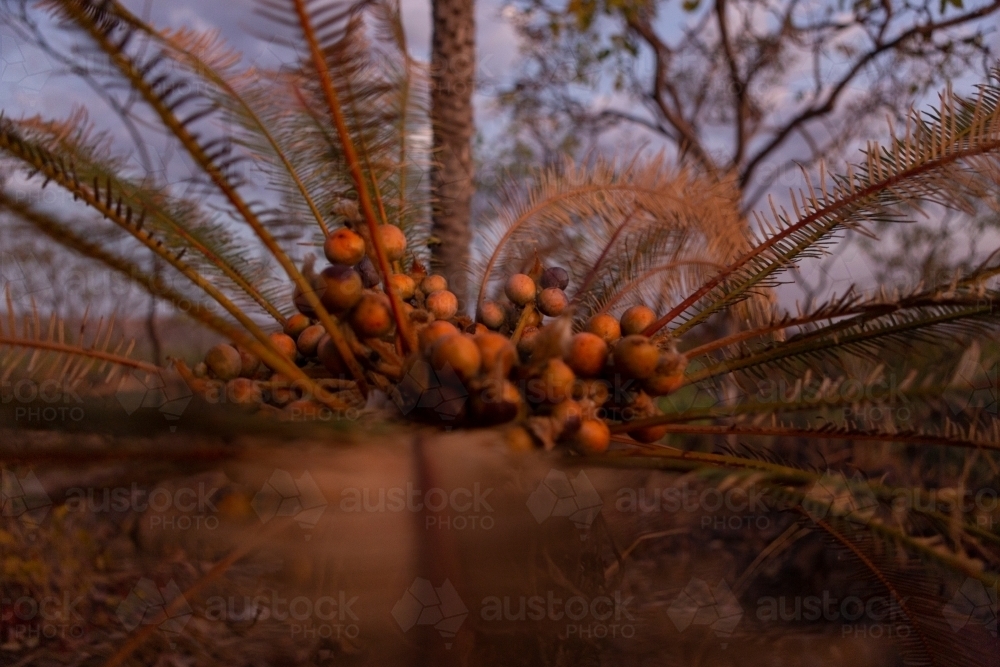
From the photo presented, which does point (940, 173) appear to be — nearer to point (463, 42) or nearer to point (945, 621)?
point (945, 621)

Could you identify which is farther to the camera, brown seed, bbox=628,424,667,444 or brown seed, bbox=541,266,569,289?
brown seed, bbox=541,266,569,289

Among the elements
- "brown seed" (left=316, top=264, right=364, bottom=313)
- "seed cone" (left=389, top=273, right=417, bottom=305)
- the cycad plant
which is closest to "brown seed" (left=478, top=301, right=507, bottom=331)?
the cycad plant

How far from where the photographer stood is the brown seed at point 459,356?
97cm

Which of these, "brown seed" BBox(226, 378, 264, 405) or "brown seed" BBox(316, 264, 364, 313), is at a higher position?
"brown seed" BBox(316, 264, 364, 313)

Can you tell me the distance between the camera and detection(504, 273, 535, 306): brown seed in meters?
1.46

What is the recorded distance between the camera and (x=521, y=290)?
1460 millimetres

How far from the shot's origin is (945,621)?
4.17 ft

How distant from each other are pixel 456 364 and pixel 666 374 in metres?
0.38

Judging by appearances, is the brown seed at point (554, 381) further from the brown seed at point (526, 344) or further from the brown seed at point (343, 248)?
the brown seed at point (343, 248)

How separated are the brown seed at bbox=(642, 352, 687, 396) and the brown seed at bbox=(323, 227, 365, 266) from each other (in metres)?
0.55

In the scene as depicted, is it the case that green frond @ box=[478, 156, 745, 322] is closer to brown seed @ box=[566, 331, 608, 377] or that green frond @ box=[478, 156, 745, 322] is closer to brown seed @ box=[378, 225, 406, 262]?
brown seed @ box=[378, 225, 406, 262]

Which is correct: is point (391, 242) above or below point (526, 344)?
above

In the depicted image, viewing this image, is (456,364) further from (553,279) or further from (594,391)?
(553,279)

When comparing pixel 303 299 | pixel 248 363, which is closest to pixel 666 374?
pixel 303 299
